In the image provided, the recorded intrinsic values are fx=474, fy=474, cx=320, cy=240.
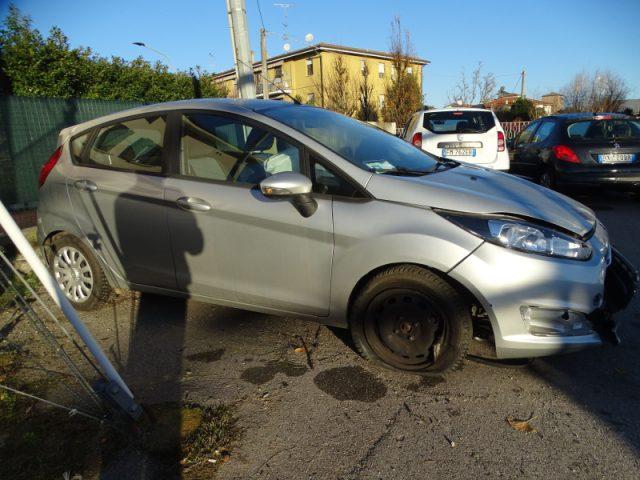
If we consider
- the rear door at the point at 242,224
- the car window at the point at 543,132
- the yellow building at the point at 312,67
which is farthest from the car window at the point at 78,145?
the yellow building at the point at 312,67

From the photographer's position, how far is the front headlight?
258 centimetres

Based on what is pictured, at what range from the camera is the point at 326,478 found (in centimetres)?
211

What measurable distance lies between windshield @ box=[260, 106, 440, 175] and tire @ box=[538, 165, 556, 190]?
4.93 meters

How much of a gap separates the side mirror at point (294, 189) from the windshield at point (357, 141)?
1.21 feet

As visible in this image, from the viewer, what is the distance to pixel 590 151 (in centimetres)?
744

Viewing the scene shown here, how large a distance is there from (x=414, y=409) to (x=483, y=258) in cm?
91

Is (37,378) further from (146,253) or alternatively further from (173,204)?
(173,204)

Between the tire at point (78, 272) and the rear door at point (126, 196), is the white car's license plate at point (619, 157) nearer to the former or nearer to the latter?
the rear door at point (126, 196)

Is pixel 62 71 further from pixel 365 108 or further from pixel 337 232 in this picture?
pixel 365 108

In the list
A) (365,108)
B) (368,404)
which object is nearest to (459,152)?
(368,404)

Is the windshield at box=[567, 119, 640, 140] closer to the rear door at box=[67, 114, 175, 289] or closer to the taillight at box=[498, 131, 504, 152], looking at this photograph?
the taillight at box=[498, 131, 504, 152]

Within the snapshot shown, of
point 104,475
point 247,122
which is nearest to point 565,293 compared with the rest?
point 247,122

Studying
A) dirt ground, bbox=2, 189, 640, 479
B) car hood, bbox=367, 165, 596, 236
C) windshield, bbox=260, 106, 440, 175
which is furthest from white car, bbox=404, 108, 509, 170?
car hood, bbox=367, 165, 596, 236

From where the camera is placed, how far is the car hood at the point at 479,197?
2.71 metres
